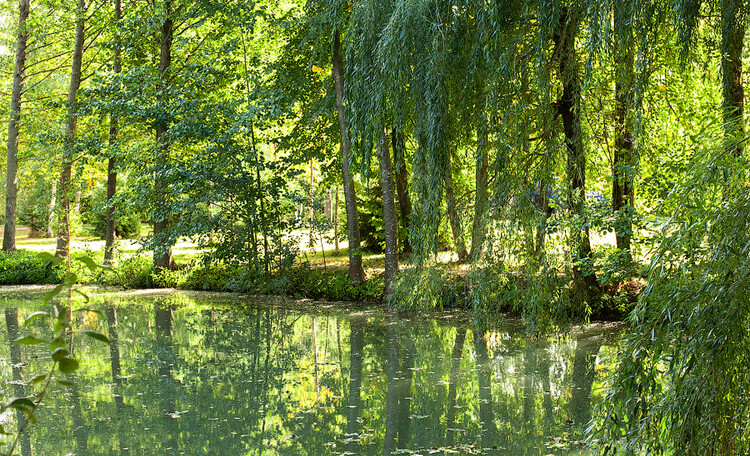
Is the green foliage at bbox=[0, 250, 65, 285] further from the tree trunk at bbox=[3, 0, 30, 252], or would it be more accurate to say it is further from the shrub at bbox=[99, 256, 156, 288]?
the shrub at bbox=[99, 256, 156, 288]

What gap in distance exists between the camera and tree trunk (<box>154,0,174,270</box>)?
11859 millimetres

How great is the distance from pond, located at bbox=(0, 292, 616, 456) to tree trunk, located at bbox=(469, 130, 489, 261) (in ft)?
4.30

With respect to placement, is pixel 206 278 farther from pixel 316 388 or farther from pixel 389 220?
pixel 316 388

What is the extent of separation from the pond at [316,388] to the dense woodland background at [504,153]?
2.35 ft

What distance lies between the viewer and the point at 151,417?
5.02 metres

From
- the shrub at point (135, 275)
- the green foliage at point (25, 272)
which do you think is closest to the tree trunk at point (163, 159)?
the shrub at point (135, 275)

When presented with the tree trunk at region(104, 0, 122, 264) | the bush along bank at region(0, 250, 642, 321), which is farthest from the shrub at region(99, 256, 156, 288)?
the tree trunk at region(104, 0, 122, 264)

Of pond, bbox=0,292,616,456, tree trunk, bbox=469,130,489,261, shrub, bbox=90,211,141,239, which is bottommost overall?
pond, bbox=0,292,616,456

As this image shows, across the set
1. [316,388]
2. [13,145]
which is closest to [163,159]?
[13,145]

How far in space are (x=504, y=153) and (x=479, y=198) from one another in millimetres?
577

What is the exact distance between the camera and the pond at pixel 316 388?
4438mm

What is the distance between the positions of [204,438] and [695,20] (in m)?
4.06

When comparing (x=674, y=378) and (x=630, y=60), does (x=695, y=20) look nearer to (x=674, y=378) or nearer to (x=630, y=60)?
(x=630, y=60)

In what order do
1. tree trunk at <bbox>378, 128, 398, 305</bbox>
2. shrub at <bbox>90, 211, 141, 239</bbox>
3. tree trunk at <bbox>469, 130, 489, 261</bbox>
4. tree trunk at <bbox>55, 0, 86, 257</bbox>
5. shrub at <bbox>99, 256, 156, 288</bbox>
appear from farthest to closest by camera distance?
shrub at <bbox>90, 211, 141, 239</bbox> → shrub at <bbox>99, 256, 156, 288</bbox> → tree trunk at <bbox>55, 0, 86, 257</bbox> → tree trunk at <bbox>378, 128, 398, 305</bbox> → tree trunk at <bbox>469, 130, 489, 261</bbox>
